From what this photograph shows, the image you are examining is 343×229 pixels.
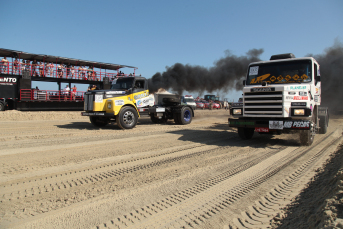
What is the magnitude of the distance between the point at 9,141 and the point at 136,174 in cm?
544

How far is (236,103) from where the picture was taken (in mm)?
7684

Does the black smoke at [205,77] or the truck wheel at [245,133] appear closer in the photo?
the truck wheel at [245,133]

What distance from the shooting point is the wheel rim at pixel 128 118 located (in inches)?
417

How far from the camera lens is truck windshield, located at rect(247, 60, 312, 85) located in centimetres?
710

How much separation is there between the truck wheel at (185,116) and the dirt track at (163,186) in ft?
19.5

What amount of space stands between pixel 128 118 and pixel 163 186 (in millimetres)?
7274

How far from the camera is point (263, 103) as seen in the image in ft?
22.8

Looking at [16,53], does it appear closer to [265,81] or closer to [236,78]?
[236,78]

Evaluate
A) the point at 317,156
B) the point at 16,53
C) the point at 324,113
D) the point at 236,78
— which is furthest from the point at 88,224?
the point at 16,53

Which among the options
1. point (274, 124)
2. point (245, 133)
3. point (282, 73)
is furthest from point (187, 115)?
point (274, 124)

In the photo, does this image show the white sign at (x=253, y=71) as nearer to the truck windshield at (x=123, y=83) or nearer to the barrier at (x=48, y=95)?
the truck windshield at (x=123, y=83)

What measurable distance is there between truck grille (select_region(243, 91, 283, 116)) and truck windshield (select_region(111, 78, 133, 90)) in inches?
235

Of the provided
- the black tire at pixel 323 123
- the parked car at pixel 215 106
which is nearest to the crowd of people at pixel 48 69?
the black tire at pixel 323 123

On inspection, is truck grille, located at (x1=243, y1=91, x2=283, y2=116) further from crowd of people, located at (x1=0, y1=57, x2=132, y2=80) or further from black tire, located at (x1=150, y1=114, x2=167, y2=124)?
crowd of people, located at (x1=0, y1=57, x2=132, y2=80)
